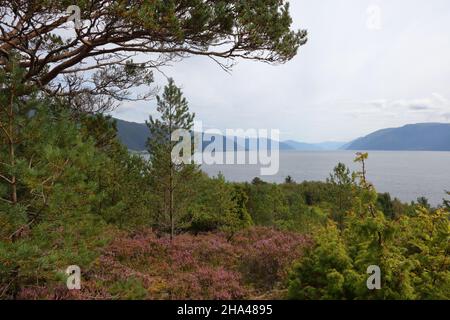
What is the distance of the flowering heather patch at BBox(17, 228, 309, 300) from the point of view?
6.22 m

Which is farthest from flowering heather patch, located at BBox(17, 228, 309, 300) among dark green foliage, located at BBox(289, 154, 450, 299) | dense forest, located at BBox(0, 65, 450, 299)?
dark green foliage, located at BBox(289, 154, 450, 299)

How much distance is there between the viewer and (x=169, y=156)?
542 inches

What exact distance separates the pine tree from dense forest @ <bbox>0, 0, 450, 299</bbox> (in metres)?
0.05

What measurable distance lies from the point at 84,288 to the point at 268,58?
Result: 22.7 ft

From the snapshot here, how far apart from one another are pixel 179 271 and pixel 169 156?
15.5 ft

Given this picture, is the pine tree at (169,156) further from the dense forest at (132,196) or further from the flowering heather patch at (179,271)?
the flowering heather patch at (179,271)

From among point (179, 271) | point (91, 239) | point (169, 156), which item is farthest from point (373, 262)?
point (169, 156)

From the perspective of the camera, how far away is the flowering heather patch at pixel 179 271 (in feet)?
20.4

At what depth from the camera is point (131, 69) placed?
34.1 ft

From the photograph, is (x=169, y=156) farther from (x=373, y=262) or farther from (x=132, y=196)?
(x=373, y=262)

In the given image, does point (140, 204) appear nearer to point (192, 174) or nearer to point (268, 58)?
point (192, 174)

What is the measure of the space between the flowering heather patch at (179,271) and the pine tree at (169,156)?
182 cm

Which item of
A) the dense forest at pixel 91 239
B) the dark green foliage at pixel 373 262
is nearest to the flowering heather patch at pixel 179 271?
the dense forest at pixel 91 239
